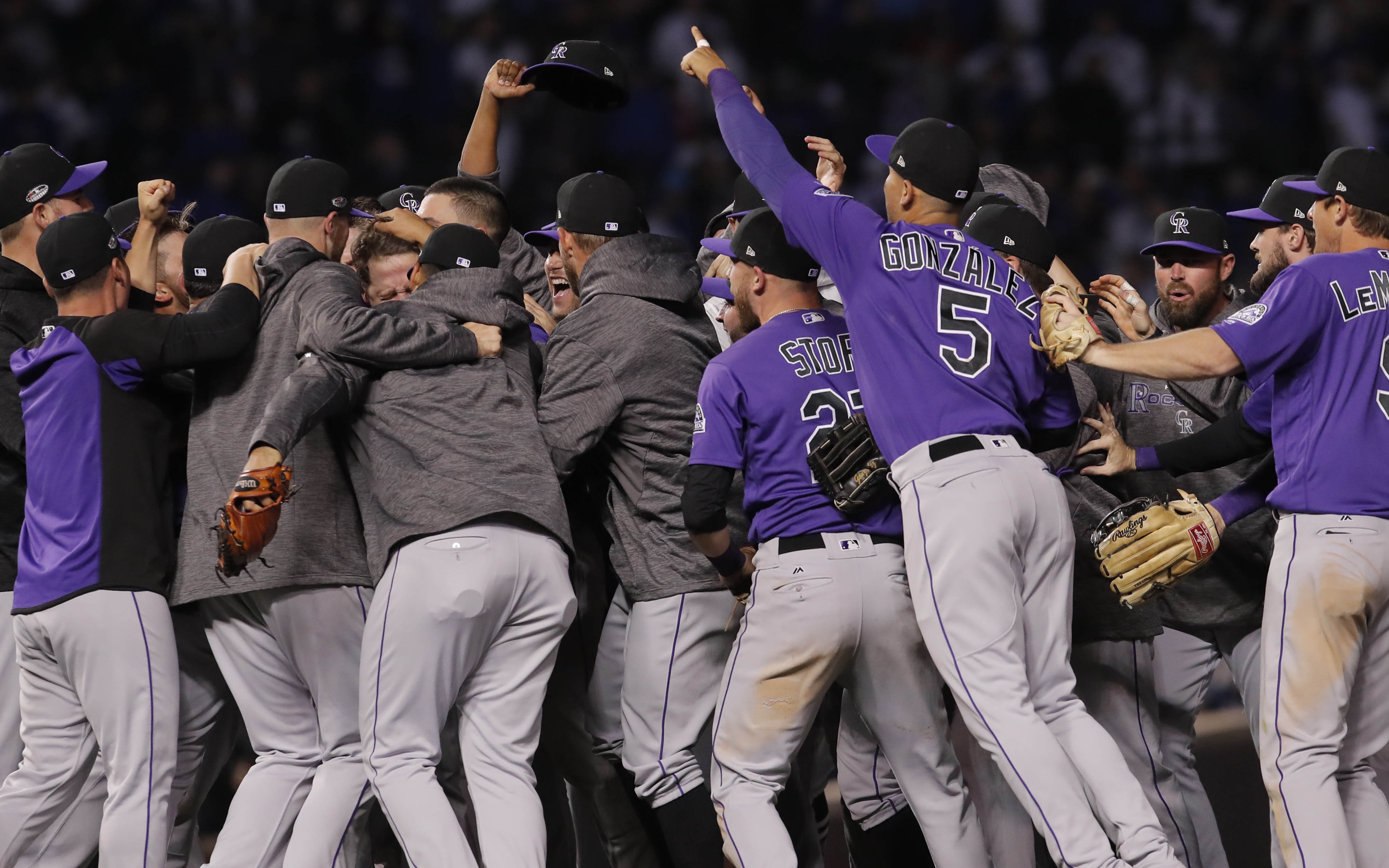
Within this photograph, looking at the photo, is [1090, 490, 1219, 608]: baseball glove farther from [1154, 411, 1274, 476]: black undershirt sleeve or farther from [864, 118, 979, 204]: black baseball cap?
[864, 118, 979, 204]: black baseball cap

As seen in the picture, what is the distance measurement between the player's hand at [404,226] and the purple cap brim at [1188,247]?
2.40 metres

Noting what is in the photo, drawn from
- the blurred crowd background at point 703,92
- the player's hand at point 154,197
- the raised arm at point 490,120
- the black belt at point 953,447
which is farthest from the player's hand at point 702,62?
the blurred crowd background at point 703,92

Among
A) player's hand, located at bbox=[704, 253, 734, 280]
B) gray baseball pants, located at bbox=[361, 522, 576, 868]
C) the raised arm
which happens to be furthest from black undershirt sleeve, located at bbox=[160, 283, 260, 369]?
player's hand, located at bbox=[704, 253, 734, 280]

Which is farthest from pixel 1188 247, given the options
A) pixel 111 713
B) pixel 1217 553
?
pixel 111 713

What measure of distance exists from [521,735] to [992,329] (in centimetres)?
165

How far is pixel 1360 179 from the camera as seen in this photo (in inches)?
156

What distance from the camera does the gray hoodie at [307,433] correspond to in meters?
3.92

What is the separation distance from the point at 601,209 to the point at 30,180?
6.02 feet

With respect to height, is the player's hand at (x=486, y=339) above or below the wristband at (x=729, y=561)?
above

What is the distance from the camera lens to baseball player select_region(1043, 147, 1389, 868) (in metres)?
3.67

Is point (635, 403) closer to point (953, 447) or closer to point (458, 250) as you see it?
Answer: point (458, 250)

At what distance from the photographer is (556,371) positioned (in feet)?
13.9

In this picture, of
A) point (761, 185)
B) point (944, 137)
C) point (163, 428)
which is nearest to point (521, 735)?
point (163, 428)

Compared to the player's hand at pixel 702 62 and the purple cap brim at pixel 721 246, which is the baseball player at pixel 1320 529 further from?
the player's hand at pixel 702 62
